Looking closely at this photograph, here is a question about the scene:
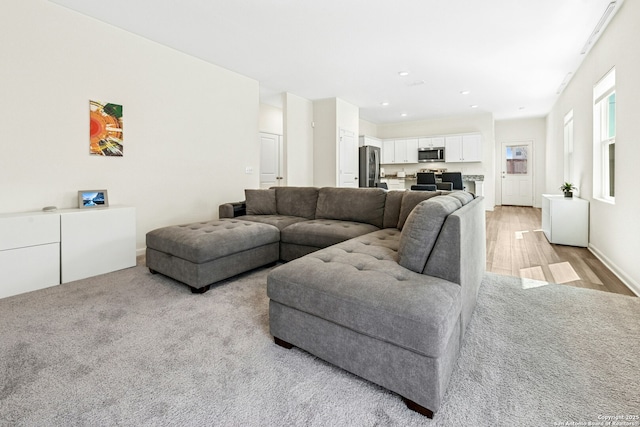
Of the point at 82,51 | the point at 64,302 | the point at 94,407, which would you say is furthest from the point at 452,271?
the point at 82,51

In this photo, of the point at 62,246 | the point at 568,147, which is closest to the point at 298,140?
the point at 62,246

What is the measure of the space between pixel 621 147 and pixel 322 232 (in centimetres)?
305

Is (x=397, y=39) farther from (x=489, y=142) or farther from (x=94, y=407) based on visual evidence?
(x=489, y=142)

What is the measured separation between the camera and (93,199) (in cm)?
320

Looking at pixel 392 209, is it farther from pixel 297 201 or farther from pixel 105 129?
pixel 105 129

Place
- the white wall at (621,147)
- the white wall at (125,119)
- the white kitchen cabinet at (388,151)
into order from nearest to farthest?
the white wall at (621,147) < the white wall at (125,119) < the white kitchen cabinet at (388,151)

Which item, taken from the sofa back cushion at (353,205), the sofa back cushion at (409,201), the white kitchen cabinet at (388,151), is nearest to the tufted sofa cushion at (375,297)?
the sofa back cushion at (409,201)

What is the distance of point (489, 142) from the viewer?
314 inches

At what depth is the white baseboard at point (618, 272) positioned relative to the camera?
2557 mm

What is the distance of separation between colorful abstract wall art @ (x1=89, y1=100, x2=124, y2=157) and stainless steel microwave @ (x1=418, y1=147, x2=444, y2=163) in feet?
24.0

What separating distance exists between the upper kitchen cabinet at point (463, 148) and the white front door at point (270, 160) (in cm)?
458

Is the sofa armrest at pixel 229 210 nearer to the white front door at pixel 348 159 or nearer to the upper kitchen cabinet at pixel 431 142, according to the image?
the white front door at pixel 348 159

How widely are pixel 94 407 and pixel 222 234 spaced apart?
1575mm

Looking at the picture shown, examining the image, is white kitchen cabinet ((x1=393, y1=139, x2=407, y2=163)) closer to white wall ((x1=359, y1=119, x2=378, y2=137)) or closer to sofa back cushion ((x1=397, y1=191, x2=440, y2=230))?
white wall ((x1=359, y1=119, x2=378, y2=137))
